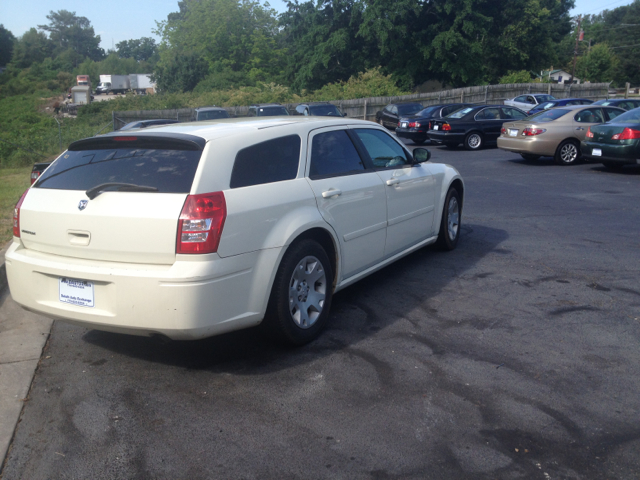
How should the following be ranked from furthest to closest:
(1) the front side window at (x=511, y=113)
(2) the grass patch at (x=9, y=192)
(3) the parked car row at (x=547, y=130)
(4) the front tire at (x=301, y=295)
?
(1) the front side window at (x=511, y=113) < (3) the parked car row at (x=547, y=130) < (2) the grass patch at (x=9, y=192) < (4) the front tire at (x=301, y=295)

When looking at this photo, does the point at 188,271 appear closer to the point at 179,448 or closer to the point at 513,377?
the point at 179,448

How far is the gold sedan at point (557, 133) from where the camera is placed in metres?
15.8

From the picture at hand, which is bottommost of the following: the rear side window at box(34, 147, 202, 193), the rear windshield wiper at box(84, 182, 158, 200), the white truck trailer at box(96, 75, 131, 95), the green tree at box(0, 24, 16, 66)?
the rear windshield wiper at box(84, 182, 158, 200)

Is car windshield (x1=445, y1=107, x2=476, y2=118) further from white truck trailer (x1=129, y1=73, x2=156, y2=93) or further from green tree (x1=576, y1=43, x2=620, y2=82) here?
white truck trailer (x1=129, y1=73, x2=156, y2=93)

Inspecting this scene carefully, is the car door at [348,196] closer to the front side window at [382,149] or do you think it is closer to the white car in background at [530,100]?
the front side window at [382,149]

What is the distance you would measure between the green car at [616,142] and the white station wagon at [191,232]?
430 inches

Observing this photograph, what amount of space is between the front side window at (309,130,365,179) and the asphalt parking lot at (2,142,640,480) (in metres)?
1.26

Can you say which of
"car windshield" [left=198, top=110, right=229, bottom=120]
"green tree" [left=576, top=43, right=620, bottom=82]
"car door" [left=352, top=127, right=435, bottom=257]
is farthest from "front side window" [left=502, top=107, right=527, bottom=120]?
"green tree" [left=576, top=43, right=620, bottom=82]

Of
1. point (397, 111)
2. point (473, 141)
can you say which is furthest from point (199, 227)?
point (397, 111)

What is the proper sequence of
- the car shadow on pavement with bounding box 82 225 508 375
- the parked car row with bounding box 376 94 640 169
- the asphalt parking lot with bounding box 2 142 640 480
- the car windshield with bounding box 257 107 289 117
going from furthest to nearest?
the car windshield with bounding box 257 107 289 117
the parked car row with bounding box 376 94 640 169
the car shadow on pavement with bounding box 82 225 508 375
the asphalt parking lot with bounding box 2 142 640 480

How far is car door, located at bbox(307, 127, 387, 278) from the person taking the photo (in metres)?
4.84

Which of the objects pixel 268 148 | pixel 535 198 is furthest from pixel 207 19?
pixel 268 148

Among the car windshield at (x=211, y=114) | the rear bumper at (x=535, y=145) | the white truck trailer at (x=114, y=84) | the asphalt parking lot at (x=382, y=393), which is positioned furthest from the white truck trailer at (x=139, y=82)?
the asphalt parking lot at (x=382, y=393)

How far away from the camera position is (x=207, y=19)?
7581 centimetres
